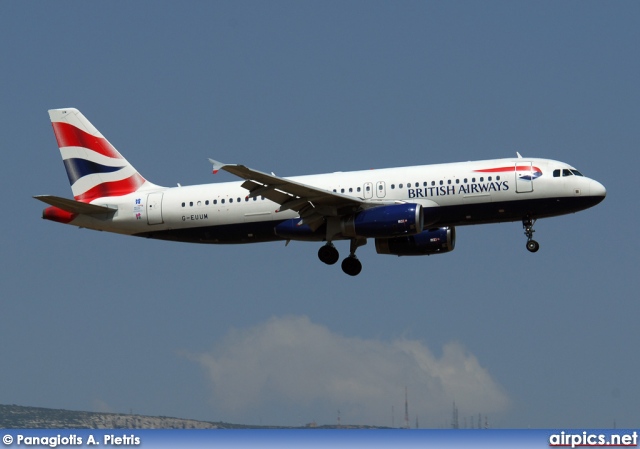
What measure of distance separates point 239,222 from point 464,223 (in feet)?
33.7

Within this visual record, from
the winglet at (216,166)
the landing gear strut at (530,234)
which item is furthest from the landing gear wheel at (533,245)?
the winglet at (216,166)

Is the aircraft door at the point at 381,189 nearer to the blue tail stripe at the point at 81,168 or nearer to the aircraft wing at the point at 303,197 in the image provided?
the aircraft wing at the point at 303,197

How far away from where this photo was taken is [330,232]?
57.8 meters

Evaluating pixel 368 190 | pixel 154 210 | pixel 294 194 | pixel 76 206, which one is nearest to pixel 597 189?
pixel 368 190

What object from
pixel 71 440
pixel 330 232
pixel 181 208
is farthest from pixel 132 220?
pixel 71 440

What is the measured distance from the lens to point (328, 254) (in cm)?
5997

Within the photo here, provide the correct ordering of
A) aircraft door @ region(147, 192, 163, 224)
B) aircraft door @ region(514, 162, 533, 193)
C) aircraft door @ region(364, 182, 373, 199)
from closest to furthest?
aircraft door @ region(514, 162, 533, 193)
aircraft door @ region(364, 182, 373, 199)
aircraft door @ region(147, 192, 163, 224)

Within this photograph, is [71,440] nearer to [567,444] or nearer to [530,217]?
[567,444]

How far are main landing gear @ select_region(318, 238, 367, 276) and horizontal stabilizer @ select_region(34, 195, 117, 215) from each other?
1022 cm

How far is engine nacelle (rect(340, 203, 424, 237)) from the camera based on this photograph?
55062mm

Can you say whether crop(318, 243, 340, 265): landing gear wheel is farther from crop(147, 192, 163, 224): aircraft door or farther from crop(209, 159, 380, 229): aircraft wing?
crop(147, 192, 163, 224): aircraft door

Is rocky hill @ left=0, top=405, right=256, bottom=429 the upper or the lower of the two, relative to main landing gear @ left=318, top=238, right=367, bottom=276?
lower

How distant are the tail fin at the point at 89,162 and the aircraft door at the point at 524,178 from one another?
1803 cm

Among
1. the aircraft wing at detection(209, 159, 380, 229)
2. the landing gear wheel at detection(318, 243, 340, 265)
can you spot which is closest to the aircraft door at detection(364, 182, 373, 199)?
the aircraft wing at detection(209, 159, 380, 229)
